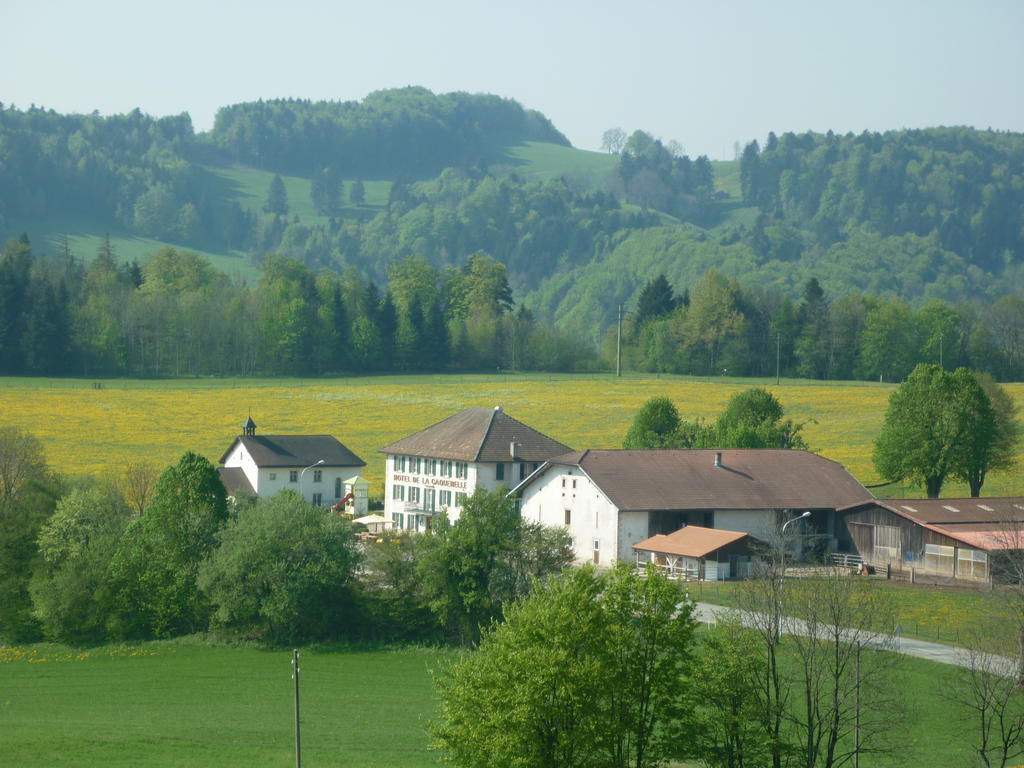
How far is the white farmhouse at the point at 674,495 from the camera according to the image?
61.7 metres

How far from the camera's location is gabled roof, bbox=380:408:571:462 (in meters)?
69.7

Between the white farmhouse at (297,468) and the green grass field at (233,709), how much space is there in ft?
79.0

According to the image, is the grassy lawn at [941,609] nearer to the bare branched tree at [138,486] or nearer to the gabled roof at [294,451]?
the gabled roof at [294,451]

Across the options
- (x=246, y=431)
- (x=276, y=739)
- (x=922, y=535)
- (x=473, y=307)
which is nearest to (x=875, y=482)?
(x=922, y=535)

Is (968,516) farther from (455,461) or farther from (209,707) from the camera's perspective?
(209,707)

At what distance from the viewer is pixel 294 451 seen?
250ft

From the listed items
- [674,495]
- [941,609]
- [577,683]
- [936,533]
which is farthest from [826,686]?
[674,495]

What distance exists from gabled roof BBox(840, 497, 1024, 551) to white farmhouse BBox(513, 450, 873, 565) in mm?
2887

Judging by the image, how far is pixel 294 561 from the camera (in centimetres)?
5038

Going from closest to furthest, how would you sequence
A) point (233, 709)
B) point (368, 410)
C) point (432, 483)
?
point (233, 709), point (432, 483), point (368, 410)

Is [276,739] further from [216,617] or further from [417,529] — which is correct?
[417,529]

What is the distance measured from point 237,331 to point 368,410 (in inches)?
1191

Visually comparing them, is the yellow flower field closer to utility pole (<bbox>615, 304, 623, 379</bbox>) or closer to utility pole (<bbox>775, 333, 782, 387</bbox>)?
utility pole (<bbox>615, 304, 623, 379</bbox>)

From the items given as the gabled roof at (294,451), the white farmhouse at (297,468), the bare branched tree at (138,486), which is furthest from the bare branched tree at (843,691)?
the gabled roof at (294,451)
